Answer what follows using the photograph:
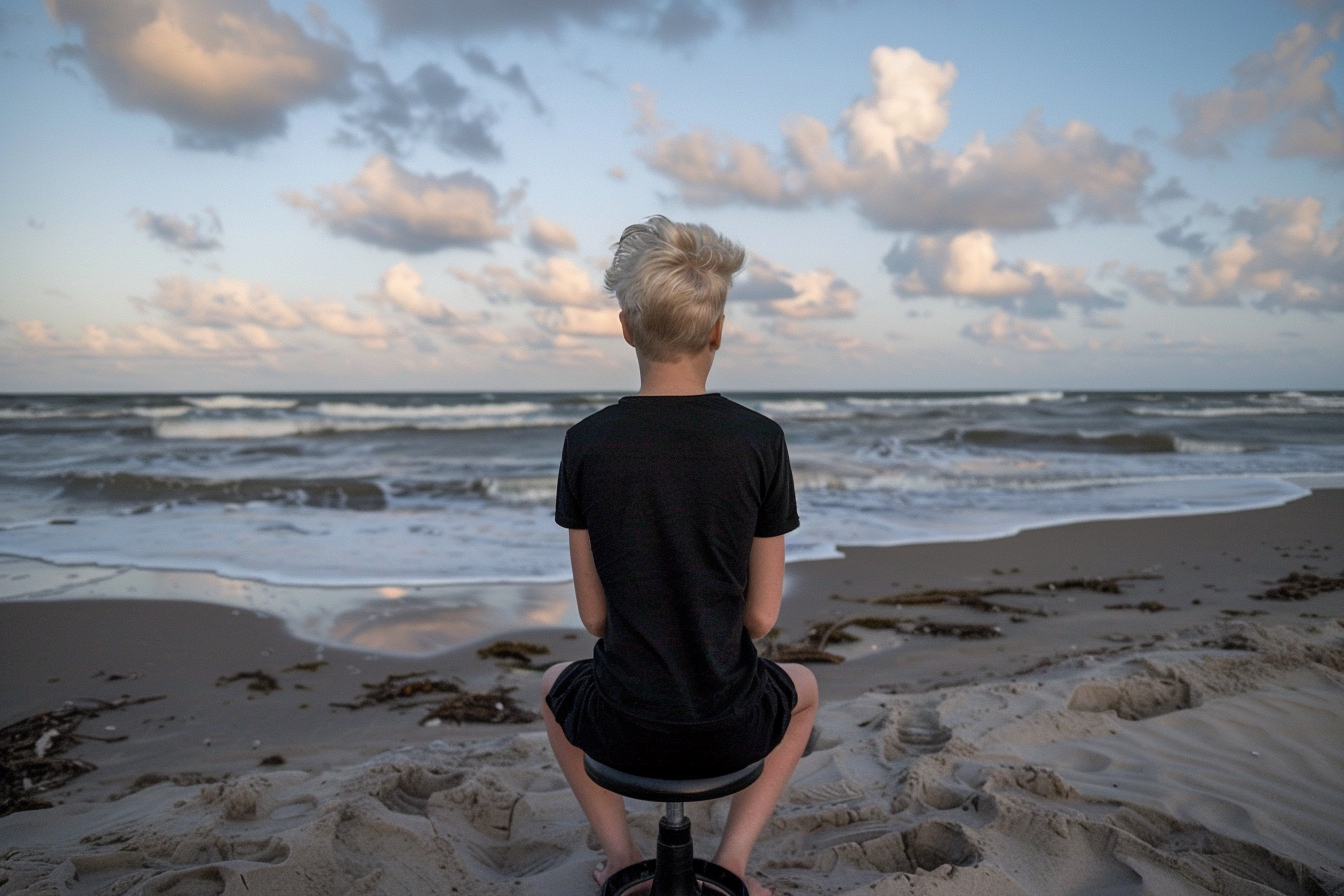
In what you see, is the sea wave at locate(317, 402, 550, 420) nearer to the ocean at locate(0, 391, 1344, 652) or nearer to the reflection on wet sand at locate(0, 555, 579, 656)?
the ocean at locate(0, 391, 1344, 652)

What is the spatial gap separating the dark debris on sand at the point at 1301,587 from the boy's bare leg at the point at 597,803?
5853 millimetres

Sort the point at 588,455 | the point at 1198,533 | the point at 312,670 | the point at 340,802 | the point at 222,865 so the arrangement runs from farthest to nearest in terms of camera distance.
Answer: the point at 1198,533 → the point at 312,670 → the point at 340,802 → the point at 222,865 → the point at 588,455

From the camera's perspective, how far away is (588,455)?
178 cm

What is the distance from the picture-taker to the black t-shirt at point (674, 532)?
1.74m

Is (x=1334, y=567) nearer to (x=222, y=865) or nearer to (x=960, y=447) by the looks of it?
(x=222, y=865)

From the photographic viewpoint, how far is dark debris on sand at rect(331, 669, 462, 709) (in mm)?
4176

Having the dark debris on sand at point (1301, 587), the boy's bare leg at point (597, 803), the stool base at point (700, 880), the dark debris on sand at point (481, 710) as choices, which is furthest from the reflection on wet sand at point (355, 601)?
the dark debris on sand at point (1301, 587)

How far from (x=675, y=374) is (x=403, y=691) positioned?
327 cm

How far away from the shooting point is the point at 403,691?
4316 millimetres

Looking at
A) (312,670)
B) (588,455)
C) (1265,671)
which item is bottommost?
(312,670)

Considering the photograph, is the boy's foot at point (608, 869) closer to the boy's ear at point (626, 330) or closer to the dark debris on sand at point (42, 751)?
the boy's ear at point (626, 330)

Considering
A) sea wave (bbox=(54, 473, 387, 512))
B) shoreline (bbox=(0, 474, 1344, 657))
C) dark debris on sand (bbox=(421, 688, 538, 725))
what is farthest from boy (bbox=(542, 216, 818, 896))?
sea wave (bbox=(54, 473, 387, 512))

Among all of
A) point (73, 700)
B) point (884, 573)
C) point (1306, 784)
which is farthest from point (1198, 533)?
point (73, 700)

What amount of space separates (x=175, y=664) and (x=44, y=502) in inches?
331
